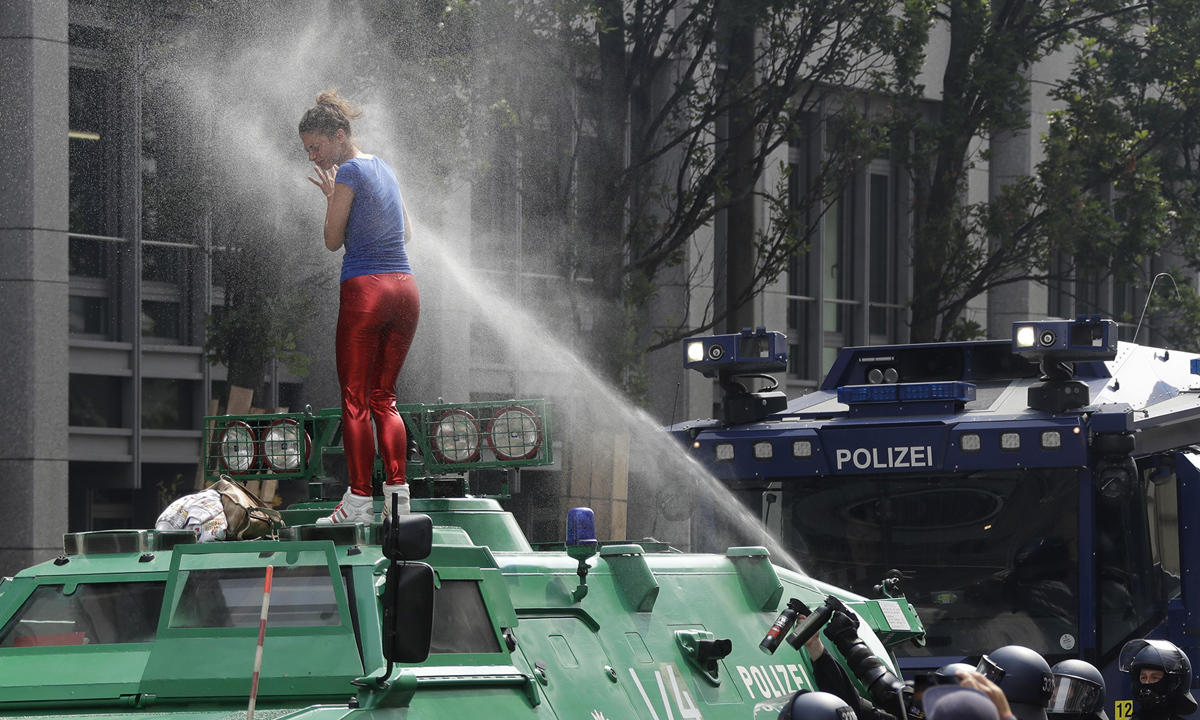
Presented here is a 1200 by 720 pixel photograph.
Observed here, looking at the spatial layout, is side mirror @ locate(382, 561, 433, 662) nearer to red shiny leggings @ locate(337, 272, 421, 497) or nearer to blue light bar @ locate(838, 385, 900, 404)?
red shiny leggings @ locate(337, 272, 421, 497)

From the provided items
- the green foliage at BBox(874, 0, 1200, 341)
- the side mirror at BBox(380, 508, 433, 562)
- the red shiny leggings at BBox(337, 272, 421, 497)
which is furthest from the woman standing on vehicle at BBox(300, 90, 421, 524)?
the green foliage at BBox(874, 0, 1200, 341)

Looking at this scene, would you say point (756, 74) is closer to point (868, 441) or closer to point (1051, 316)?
point (868, 441)

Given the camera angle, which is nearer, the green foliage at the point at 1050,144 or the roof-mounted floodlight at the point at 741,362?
the roof-mounted floodlight at the point at 741,362

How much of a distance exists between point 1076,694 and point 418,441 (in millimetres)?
3086

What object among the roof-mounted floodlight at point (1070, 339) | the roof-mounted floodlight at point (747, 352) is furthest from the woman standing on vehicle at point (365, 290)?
the roof-mounted floodlight at point (1070, 339)

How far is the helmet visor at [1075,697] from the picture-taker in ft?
19.0

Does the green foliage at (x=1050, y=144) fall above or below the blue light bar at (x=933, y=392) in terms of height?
above

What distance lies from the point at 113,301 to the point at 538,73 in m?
4.07

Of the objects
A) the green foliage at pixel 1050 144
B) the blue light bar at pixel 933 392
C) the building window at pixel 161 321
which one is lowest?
the blue light bar at pixel 933 392

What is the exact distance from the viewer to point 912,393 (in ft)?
36.5

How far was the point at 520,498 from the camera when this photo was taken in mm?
17812

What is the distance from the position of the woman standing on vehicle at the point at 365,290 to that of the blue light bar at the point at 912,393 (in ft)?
14.5

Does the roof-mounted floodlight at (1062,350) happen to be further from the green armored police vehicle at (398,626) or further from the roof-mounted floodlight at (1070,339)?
the green armored police vehicle at (398,626)

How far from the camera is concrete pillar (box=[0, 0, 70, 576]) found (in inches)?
572
